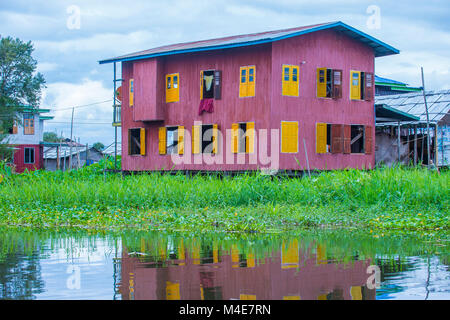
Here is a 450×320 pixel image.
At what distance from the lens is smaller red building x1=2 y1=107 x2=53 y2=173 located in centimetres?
4322

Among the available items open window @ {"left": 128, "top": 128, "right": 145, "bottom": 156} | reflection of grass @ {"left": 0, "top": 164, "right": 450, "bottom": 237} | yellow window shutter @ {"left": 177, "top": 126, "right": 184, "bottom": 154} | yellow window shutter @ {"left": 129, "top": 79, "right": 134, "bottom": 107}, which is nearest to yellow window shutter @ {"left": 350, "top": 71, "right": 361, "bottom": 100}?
yellow window shutter @ {"left": 177, "top": 126, "right": 184, "bottom": 154}

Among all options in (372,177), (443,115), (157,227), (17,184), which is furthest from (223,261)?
(443,115)

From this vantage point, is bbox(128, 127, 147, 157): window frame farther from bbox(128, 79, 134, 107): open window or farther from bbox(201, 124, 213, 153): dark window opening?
bbox(201, 124, 213, 153): dark window opening

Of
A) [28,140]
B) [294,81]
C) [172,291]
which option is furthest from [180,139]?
[28,140]

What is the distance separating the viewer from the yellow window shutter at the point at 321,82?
2430cm

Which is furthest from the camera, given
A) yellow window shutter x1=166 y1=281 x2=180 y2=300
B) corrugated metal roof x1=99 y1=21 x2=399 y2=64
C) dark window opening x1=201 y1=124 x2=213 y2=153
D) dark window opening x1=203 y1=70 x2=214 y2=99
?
dark window opening x1=203 y1=70 x2=214 y2=99

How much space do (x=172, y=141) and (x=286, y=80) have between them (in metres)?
6.35

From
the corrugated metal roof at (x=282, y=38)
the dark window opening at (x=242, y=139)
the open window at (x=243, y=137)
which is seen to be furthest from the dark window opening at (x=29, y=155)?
the dark window opening at (x=242, y=139)

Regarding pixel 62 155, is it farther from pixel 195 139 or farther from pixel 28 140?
pixel 195 139

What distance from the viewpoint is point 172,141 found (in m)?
27.2

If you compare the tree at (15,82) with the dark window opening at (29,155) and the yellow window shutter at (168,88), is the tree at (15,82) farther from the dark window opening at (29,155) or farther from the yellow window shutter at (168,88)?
the yellow window shutter at (168,88)

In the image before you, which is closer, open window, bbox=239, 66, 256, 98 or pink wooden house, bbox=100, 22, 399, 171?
pink wooden house, bbox=100, 22, 399, 171
